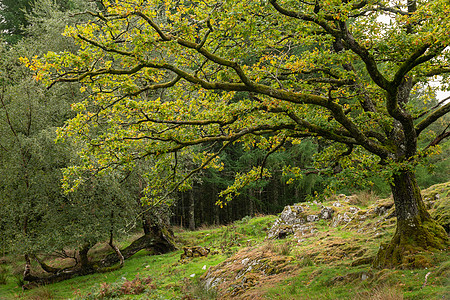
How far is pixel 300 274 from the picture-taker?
8227 mm

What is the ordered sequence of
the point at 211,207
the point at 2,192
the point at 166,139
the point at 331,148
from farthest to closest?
the point at 211,207
the point at 2,192
the point at 331,148
the point at 166,139

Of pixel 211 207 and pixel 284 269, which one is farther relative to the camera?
pixel 211 207

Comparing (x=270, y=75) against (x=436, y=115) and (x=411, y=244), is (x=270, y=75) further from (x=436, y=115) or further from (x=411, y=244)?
(x=411, y=244)

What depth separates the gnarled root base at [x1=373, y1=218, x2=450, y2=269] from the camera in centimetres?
659

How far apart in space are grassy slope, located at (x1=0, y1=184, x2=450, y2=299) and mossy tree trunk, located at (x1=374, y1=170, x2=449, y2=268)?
13.6 inches

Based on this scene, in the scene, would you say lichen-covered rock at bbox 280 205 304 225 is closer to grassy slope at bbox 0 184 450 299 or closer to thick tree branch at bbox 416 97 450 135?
grassy slope at bbox 0 184 450 299

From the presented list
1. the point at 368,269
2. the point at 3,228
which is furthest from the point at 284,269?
the point at 3,228

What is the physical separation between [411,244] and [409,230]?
1.07ft

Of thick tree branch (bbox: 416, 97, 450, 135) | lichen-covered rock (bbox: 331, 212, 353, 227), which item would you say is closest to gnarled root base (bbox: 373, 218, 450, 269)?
thick tree branch (bbox: 416, 97, 450, 135)

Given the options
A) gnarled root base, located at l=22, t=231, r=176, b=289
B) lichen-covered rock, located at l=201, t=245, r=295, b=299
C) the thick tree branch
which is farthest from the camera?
gnarled root base, located at l=22, t=231, r=176, b=289

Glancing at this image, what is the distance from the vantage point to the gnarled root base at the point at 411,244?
→ 21.6 feet

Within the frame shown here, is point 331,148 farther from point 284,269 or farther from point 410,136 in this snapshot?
point 284,269

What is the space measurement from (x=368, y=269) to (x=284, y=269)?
2.76m

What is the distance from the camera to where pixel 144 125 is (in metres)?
7.45
